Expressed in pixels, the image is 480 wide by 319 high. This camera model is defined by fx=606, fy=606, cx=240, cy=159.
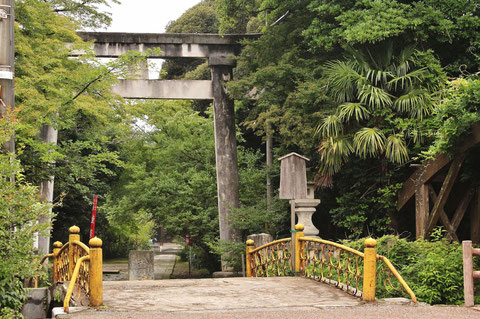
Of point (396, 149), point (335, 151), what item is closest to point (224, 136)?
point (335, 151)

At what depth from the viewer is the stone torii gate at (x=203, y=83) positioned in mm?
21219

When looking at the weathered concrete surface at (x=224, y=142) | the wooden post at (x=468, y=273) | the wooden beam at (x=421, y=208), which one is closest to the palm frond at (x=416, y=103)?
the wooden beam at (x=421, y=208)

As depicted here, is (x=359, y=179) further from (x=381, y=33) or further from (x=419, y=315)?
(x=419, y=315)

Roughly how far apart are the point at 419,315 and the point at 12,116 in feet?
21.7

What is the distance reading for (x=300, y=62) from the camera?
731 inches

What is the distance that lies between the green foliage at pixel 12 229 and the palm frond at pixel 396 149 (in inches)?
356

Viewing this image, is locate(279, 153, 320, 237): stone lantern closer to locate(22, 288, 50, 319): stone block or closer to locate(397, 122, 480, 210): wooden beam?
locate(397, 122, 480, 210): wooden beam

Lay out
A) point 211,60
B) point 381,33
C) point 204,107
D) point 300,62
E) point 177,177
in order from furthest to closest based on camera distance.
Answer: point 204,107
point 177,177
point 211,60
point 300,62
point 381,33

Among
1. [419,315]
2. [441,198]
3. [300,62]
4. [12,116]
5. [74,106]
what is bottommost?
[419,315]

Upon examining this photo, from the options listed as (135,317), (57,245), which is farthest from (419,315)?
(57,245)

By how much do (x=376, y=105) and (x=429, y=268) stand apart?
6169 millimetres

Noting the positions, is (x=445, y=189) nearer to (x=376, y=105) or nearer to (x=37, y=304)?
(x=376, y=105)

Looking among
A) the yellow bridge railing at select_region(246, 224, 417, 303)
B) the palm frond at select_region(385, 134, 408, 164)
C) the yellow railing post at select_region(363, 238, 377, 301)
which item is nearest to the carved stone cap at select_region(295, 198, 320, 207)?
the yellow bridge railing at select_region(246, 224, 417, 303)

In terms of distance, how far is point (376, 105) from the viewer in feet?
52.3
